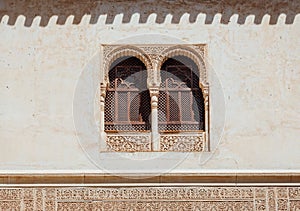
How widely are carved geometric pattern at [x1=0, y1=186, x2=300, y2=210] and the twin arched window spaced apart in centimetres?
66

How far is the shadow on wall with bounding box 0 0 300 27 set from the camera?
6.95 metres

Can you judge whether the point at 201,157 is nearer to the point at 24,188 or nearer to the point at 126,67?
the point at 126,67

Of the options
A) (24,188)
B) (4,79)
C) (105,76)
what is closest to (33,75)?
(4,79)

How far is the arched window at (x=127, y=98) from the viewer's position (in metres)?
6.87

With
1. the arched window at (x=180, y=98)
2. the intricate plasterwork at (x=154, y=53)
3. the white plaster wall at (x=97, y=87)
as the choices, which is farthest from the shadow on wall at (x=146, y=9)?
the arched window at (x=180, y=98)

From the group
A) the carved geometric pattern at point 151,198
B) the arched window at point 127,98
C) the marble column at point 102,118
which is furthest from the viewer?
the arched window at point 127,98

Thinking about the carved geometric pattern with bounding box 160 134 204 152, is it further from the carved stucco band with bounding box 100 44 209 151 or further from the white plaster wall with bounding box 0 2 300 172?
the white plaster wall with bounding box 0 2 300 172

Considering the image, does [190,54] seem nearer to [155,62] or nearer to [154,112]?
[155,62]

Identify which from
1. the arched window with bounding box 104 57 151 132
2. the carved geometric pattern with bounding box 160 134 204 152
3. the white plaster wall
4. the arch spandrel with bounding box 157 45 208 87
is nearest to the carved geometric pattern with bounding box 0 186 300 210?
the white plaster wall

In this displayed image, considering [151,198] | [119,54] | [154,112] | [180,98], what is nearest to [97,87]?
[119,54]

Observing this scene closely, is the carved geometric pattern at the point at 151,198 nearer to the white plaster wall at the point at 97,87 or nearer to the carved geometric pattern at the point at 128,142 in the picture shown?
the white plaster wall at the point at 97,87

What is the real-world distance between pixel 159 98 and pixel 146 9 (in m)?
0.92

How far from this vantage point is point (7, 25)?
6.92 metres

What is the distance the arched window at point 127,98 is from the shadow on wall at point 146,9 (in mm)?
475
